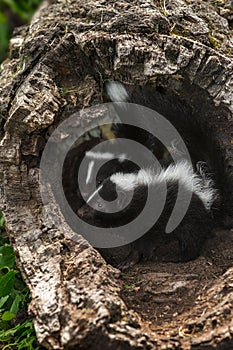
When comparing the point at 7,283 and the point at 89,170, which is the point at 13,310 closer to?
the point at 7,283

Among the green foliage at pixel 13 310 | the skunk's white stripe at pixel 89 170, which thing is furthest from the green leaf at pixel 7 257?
the skunk's white stripe at pixel 89 170

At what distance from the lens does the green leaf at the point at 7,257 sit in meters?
3.98

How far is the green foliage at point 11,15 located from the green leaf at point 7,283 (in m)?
3.45

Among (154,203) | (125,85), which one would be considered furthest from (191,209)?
(125,85)

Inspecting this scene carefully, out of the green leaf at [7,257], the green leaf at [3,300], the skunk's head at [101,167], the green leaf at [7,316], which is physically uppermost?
the skunk's head at [101,167]

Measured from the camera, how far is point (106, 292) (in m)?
2.92

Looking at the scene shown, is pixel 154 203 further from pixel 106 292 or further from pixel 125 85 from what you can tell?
pixel 106 292

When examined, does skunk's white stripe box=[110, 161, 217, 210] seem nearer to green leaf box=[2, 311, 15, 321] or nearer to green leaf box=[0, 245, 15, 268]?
green leaf box=[0, 245, 15, 268]

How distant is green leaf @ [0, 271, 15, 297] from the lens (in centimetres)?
382

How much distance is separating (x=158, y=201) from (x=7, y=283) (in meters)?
1.27

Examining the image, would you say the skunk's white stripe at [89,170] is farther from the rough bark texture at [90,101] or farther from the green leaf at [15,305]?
the green leaf at [15,305]

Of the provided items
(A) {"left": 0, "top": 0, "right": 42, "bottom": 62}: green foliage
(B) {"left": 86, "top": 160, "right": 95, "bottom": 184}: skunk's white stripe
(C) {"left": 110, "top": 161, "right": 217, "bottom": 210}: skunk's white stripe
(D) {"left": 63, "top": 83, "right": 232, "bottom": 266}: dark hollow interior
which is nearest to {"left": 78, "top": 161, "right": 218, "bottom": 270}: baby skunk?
(C) {"left": 110, "top": 161, "right": 217, "bottom": 210}: skunk's white stripe

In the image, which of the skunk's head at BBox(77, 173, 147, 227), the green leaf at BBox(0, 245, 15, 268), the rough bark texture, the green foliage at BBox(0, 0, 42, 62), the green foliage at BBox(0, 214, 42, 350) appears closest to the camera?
the rough bark texture

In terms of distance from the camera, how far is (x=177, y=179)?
427cm
